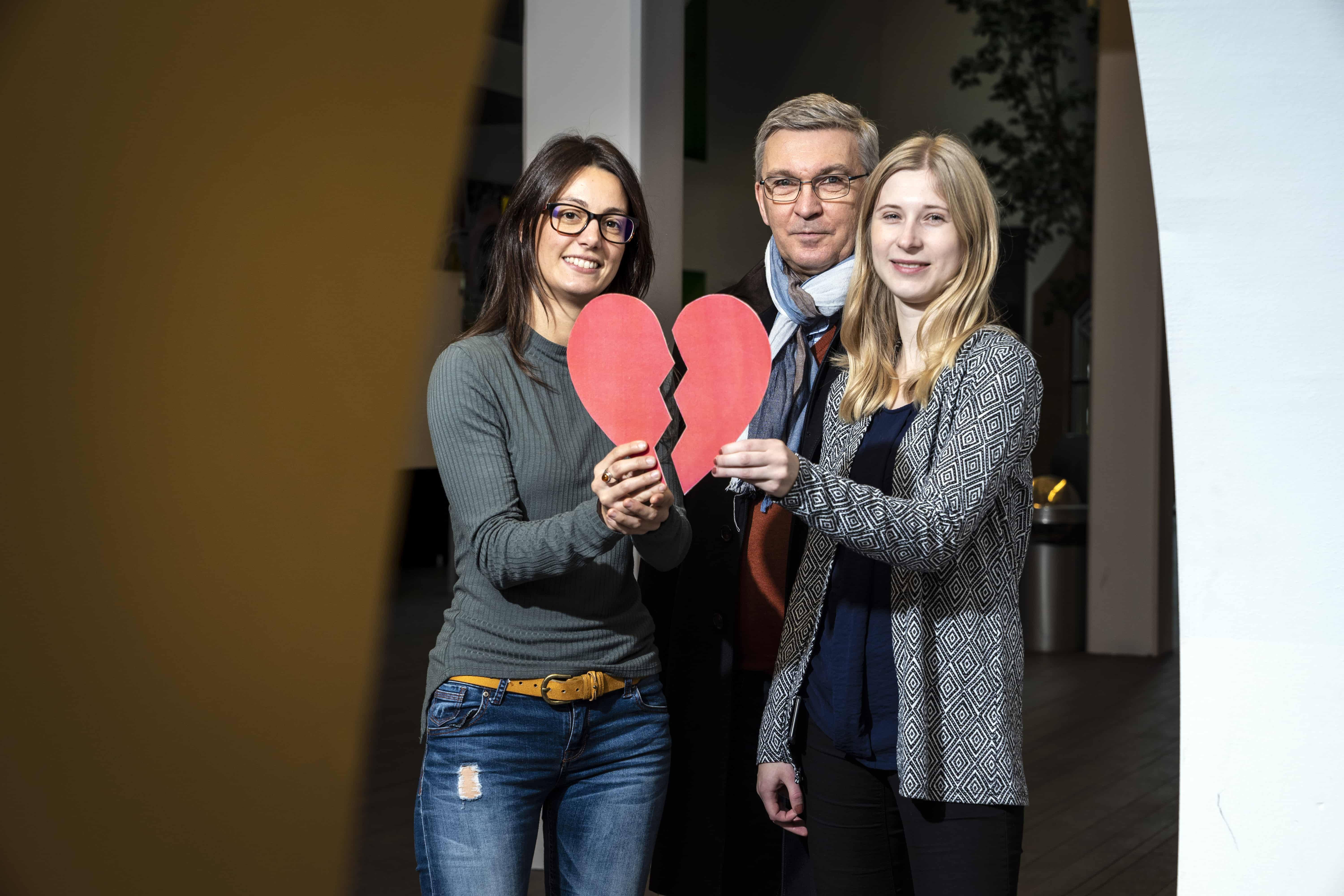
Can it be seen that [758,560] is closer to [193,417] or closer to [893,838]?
[893,838]

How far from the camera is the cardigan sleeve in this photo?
1303mm

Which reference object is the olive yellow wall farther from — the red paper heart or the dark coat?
the red paper heart

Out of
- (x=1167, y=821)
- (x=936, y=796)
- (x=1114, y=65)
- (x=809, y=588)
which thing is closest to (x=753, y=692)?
(x=809, y=588)

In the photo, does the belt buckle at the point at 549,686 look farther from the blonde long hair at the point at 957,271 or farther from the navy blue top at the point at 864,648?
the blonde long hair at the point at 957,271

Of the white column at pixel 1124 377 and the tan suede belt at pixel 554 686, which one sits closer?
the tan suede belt at pixel 554 686

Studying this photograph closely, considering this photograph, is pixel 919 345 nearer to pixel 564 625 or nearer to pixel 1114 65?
pixel 564 625

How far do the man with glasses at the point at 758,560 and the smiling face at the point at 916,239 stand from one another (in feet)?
1.06

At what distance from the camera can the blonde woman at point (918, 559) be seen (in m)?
1.33

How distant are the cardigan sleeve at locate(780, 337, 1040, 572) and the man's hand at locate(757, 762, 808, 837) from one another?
0.38 metres

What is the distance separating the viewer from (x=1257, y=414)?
1.33 meters

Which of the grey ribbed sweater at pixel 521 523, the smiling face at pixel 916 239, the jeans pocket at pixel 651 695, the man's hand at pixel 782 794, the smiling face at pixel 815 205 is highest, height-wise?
the smiling face at pixel 815 205

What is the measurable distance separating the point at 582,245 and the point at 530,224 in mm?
84

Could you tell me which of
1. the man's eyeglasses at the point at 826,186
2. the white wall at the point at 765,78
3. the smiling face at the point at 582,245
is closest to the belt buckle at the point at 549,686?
the smiling face at the point at 582,245

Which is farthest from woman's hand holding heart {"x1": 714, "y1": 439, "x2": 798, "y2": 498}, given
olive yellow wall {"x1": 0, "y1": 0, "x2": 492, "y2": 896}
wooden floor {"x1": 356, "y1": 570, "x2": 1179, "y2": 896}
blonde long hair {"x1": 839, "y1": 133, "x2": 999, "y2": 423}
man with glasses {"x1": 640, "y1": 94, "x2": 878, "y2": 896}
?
wooden floor {"x1": 356, "y1": 570, "x2": 1179, "y2": 896}
